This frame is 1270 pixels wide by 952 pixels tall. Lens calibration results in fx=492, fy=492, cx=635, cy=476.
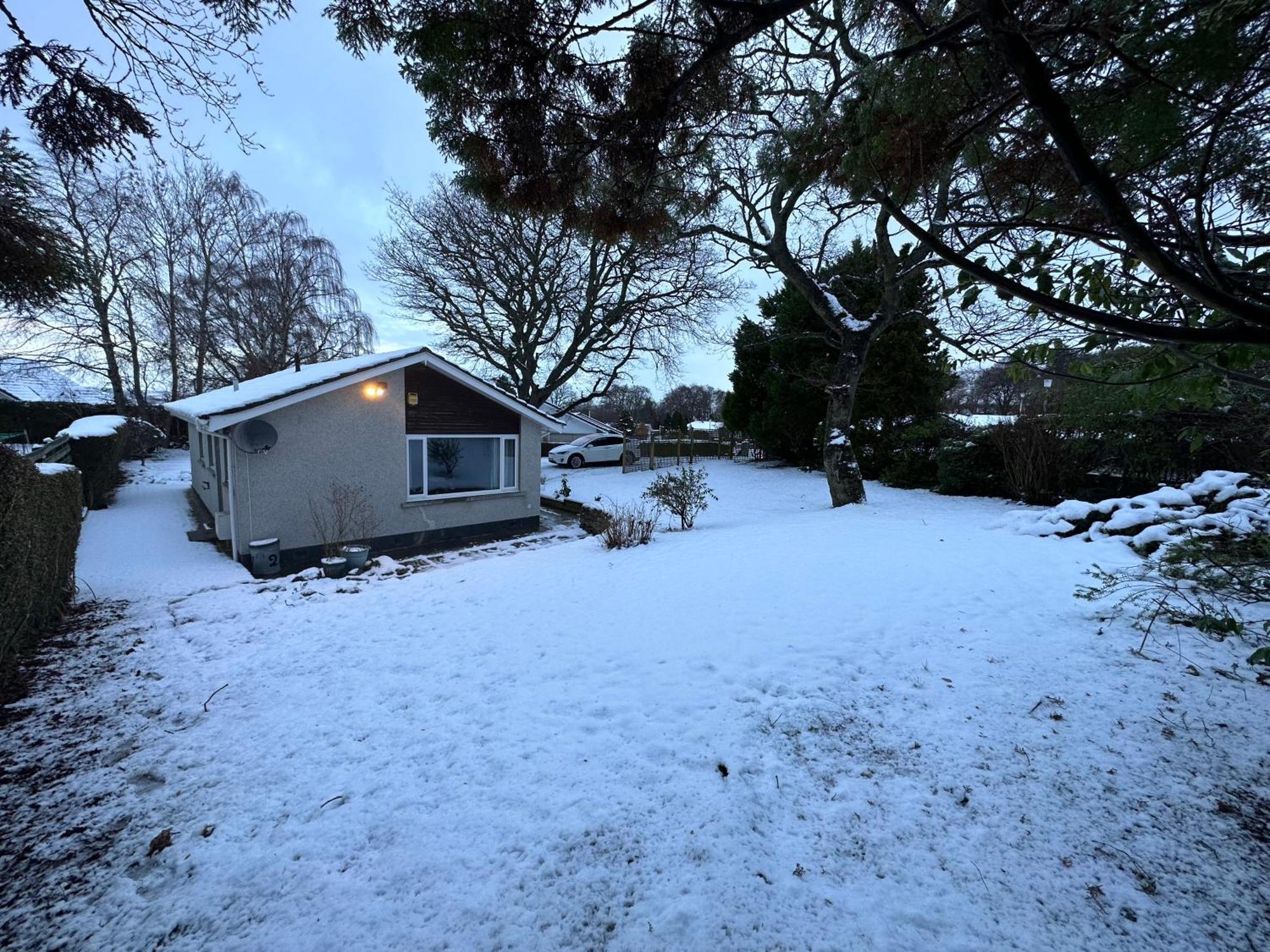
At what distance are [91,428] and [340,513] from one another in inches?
299

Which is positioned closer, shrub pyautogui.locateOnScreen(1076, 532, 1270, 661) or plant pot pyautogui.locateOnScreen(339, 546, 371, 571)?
shrub pyautogui.locateOnScreen(1076, 532, 1270, 661)

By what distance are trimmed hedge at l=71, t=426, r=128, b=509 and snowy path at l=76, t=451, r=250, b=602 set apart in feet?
1.14

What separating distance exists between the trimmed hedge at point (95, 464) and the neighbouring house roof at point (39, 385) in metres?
1.33

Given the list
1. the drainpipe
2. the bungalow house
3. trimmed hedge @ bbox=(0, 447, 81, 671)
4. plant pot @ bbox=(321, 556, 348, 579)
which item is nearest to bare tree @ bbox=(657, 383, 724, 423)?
the bungalow house

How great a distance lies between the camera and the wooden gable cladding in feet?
32.5

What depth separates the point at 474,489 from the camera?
11.3 m

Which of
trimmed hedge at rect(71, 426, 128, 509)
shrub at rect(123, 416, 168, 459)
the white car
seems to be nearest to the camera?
trimmed hedge at rect(71, 426, 128, 509)

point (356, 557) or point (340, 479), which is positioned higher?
point (340, 479)

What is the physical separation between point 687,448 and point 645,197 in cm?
2075

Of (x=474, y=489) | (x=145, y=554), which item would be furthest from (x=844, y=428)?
(x=145, y=554)

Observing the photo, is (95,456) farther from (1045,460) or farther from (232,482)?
(1045,460)

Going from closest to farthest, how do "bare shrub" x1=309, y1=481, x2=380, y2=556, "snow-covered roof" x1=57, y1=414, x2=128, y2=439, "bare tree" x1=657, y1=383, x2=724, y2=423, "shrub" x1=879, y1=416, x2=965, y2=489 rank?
"bare shrub" x1=309, y1=481, x2=380, y2=556 < "snow-covered roof" x1=57, y1=414, x2=128, y2=439 < "shrub" x1=879, y1=416, x2=965, y2=489 < "bare tree" x1=657, y1=383, x2=724, y2=423

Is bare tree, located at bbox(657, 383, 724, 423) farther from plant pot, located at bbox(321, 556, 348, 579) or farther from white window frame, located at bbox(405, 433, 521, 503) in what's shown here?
plant pot, located at bbox(321, 556, 348, 579)

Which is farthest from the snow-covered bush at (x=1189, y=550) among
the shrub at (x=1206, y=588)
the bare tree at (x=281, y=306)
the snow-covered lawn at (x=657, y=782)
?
the bare tree at (x=281, y=306)
